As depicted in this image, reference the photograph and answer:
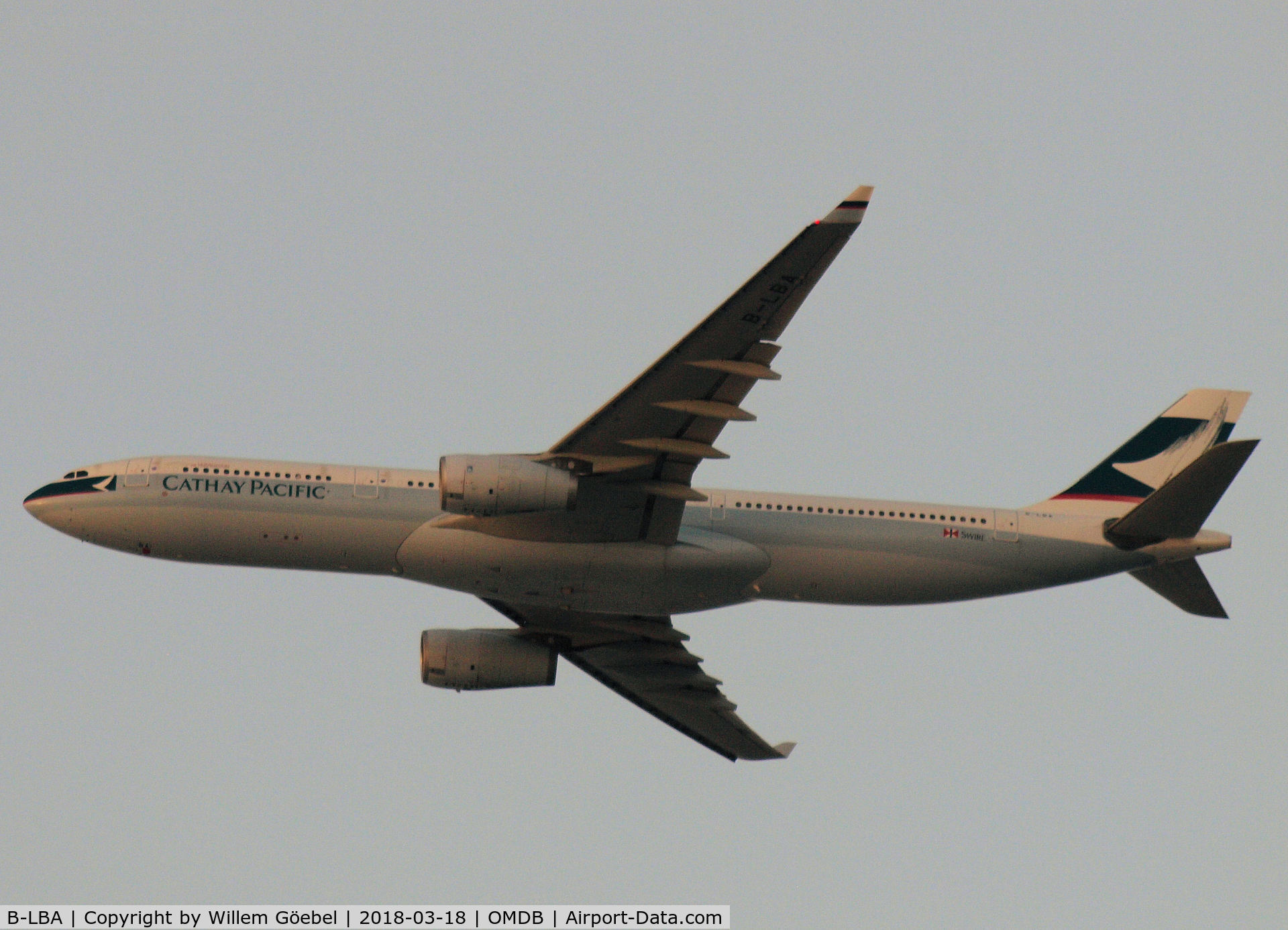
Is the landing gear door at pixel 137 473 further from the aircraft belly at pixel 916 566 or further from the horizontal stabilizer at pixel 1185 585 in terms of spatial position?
the horizontal stabilizer at pixel 1185 585

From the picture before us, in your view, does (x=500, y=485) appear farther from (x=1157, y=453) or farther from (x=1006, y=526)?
(x=1157, y=453)

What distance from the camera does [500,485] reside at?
4159cm

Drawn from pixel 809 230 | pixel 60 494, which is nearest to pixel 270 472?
pixel 60 494

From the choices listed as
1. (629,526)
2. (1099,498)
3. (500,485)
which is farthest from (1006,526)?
(500,485)

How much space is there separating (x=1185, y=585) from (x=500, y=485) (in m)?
20.8

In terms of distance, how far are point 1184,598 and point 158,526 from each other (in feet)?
98.3

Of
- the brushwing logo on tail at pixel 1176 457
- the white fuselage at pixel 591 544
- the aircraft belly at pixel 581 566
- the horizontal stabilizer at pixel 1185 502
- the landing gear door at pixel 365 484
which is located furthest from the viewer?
the brushwing logo on tail at pixel 1176 457

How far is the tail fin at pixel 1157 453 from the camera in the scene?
161ft

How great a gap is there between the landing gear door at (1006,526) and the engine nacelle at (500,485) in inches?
517

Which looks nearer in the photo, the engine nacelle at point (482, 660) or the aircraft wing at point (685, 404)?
the aircraft wing at point (685, 404)

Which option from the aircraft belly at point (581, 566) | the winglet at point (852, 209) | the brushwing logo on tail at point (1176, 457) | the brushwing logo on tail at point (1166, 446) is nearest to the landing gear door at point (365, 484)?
the aircraft belly at point (581, 566)

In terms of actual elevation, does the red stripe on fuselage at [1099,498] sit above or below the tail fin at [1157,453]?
below

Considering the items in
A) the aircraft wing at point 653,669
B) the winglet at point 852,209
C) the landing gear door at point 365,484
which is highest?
the winglet at point 852,209

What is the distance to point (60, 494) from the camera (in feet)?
151
